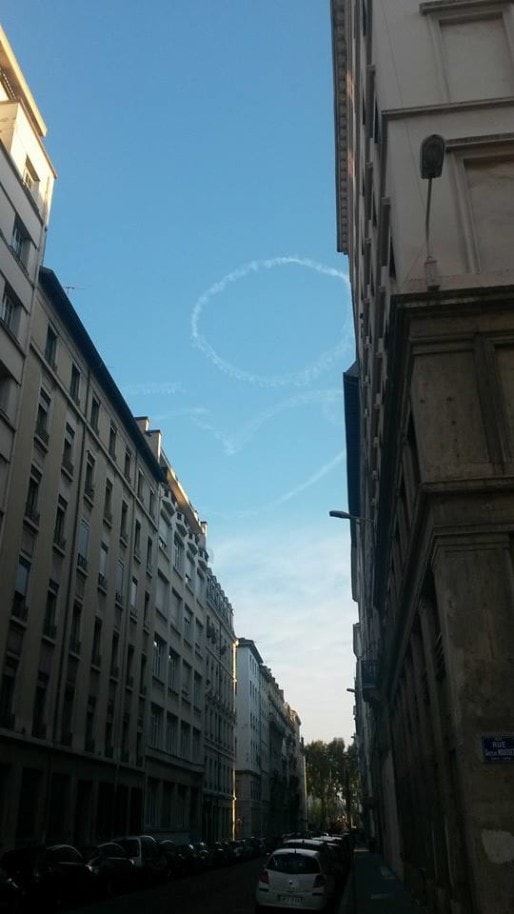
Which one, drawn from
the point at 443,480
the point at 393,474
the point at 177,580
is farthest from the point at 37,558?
the point at 177,580

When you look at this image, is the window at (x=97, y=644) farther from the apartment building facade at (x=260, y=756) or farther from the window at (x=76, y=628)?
the apartment building facade at (x=260, y=756)

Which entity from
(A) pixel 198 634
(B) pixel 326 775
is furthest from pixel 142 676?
(B) pixel 326 775

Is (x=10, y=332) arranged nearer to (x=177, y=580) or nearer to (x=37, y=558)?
(x=37, y=558)

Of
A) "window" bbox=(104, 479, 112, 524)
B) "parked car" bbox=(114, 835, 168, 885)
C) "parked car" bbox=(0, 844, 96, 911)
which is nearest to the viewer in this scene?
"parked car" bbox=(0, 844, 96, 911)

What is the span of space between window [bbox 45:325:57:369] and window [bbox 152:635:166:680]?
2009 cm

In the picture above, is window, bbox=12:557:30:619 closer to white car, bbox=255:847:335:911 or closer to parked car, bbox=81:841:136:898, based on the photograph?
parked car, bbox=81:841:136:898

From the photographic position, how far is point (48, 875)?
17.2 metres

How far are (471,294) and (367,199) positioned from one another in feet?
32.9

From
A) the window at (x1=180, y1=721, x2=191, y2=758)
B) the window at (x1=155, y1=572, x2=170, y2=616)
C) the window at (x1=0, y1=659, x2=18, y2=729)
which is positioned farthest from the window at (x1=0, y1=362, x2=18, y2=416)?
the window at (x1=180, y1=721, x2=191, y2=758)

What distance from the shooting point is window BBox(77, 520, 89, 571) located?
110 feet

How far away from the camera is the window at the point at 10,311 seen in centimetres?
2780

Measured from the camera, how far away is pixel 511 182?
1437 cm

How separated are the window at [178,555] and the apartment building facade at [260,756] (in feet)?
110

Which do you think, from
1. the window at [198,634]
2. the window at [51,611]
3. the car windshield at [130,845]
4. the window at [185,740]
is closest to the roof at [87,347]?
the window at [51,611]
